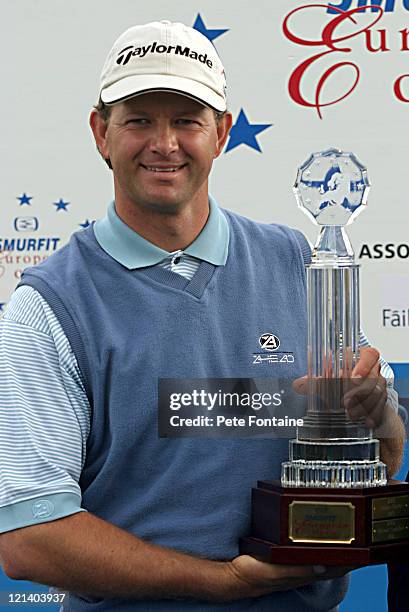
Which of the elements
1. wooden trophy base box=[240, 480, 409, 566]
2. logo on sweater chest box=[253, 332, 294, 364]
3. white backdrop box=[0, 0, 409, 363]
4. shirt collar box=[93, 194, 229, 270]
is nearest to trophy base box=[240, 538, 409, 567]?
wooden trophy base box=[240, 480, 409, 566]

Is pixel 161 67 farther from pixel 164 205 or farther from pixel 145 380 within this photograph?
pixel 145 380

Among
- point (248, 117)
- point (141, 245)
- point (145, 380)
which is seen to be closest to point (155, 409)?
A: point (145, 380)

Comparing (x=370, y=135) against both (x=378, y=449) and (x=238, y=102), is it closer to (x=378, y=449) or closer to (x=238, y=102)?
(x=238, y=102)

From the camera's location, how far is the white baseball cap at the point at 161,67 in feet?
4.99

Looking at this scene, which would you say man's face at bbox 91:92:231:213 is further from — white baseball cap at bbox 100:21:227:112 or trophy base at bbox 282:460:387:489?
trophy base at bbox 282:460:387:489

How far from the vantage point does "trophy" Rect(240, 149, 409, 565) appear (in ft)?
Answer: 4.52

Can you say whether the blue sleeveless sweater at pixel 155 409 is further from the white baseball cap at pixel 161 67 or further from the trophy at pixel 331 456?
the white baseball cap at pixel 161 67

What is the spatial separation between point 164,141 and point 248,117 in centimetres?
93

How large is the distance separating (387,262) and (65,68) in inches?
35.0

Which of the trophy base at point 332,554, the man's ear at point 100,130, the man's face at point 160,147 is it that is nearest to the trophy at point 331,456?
the trophy base at point 332,554

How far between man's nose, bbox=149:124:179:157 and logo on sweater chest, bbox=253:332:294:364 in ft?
1.02

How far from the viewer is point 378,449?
1.45 m

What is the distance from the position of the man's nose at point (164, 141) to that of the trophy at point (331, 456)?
0.68 ft

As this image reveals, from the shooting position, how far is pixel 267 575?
1.41 m
